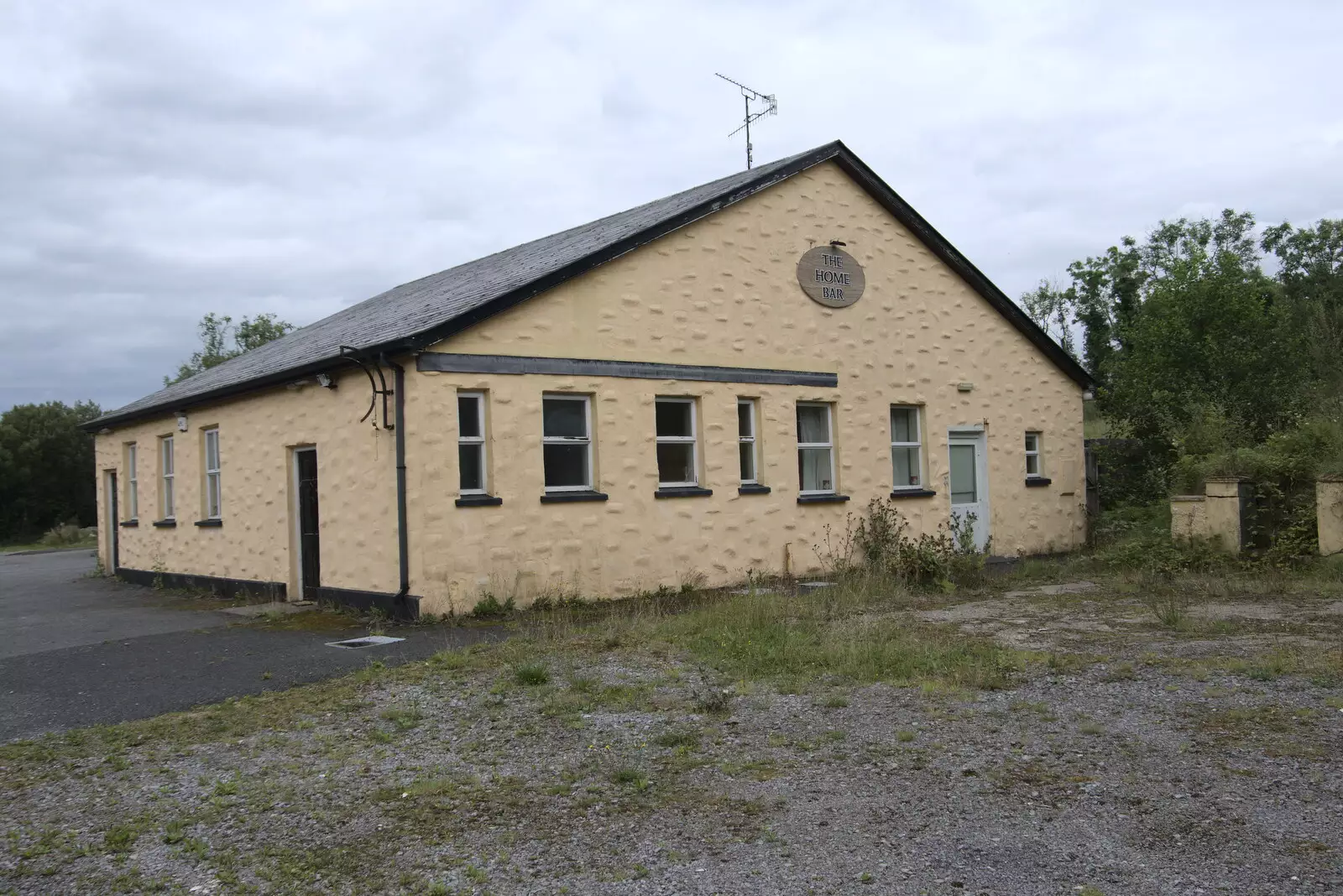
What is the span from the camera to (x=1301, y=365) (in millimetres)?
20188

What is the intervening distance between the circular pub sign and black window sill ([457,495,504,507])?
6.05 meters

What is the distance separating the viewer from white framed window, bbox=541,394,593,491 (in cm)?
1352

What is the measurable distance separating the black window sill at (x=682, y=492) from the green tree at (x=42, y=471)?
140ft

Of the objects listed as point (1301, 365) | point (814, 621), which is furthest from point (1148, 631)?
point (1301, 365)

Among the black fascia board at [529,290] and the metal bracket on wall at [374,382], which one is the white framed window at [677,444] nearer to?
the black fascia board at [529,290]

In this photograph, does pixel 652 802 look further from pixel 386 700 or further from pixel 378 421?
pixel 378 421

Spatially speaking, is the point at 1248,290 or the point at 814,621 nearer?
the point at 814,621

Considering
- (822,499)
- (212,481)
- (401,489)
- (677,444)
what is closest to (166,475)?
(212,481)

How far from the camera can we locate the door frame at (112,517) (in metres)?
21.7

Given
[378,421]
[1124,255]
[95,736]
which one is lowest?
[95,736]

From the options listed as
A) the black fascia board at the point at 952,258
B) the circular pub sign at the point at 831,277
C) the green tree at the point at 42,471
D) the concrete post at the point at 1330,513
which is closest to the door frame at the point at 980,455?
the black fascia board at the point at 952,258

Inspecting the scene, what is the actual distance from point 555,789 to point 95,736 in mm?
3511

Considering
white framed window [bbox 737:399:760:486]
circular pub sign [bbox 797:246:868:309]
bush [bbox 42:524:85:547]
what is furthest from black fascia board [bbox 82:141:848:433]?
bush [bbox 42:524:85:547]

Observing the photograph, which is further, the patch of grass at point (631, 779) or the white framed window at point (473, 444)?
the white framed window at point (473, 444)
